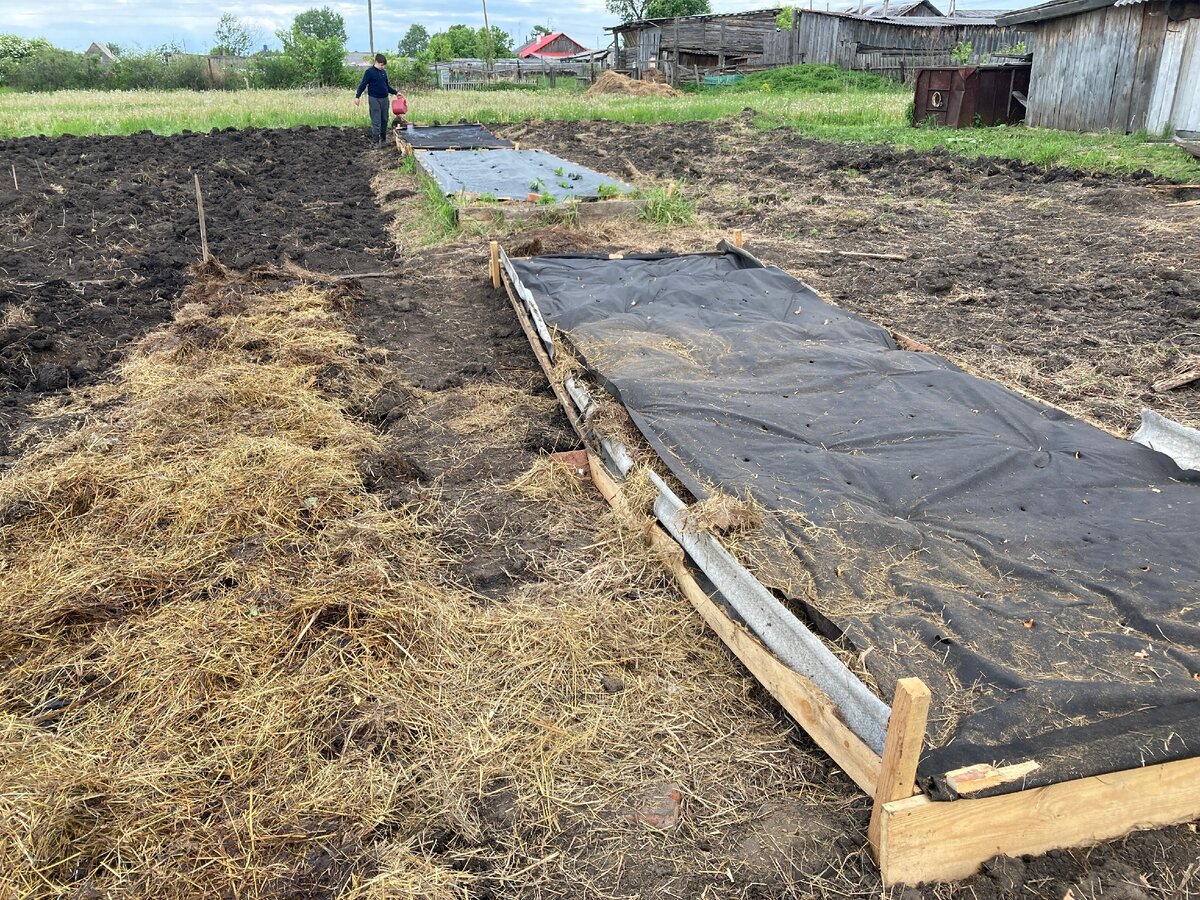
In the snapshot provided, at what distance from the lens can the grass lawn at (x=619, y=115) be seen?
1416 cm

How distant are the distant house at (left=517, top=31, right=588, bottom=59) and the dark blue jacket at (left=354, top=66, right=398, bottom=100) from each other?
76.0 meters

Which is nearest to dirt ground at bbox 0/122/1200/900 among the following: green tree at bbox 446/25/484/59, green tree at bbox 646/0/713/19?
green tree at bbox 646/0/713/19

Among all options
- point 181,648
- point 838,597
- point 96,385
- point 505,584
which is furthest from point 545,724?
point 96,385

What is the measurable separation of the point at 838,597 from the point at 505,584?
1472mm

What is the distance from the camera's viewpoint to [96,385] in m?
5.81

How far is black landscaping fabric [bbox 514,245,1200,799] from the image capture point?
2.40 metres

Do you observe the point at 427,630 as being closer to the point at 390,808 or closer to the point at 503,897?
the point at 390,808

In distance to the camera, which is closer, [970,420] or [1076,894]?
[1076,894]

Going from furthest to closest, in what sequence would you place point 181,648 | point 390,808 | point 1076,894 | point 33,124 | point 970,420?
point 33,124, point 970,420, point 181,648, point 390,808, point 1076,894

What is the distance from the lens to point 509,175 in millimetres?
12273

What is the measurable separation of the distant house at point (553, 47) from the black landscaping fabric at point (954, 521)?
90.1 meters

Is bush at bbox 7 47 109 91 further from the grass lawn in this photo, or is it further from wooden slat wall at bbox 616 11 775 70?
wooden slat wall at bbox 616 11 775 70

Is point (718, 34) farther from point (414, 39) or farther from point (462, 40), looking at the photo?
point (414, 39)

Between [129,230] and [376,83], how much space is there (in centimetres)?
800
